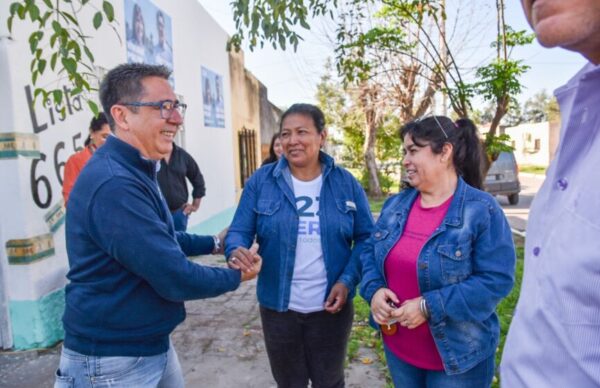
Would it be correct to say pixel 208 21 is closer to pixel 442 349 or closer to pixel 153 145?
pixel 153 145

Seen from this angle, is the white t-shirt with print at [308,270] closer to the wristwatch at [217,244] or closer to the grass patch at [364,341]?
the wristwatch at [217,244]

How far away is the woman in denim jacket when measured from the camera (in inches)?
74.8

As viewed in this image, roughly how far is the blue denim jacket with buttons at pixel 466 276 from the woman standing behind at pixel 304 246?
22.8 inches

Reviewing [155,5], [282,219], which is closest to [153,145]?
[282,219]

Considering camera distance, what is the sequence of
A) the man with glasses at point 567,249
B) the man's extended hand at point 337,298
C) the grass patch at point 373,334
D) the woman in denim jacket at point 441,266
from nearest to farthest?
the man with glasses at point 567,249
the woman in denim jacket at point 441,266
the man's extended hand at point 337,298
the grass patch at point 373,334

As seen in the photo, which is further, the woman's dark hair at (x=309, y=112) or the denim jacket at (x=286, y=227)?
the woman's dark hair at (x=309, y=112)

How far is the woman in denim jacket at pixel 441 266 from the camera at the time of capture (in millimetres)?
1899

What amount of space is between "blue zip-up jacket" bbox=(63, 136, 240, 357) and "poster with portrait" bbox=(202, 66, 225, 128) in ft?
22.6

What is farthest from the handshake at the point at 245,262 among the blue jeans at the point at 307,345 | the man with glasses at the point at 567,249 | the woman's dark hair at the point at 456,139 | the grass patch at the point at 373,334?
the grass patch at the point at 373,334

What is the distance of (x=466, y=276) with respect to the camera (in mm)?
1933

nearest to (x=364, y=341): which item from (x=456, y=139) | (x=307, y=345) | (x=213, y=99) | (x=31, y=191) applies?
(x=307, y=345)

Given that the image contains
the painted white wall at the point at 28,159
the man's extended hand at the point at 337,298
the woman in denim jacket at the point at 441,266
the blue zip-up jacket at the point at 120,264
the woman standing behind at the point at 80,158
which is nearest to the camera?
the blue zip-up jacket at the point at 120,264

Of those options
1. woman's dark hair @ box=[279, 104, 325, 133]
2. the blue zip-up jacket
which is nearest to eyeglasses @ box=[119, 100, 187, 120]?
the blue zip-up jacket

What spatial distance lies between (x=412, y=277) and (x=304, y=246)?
25.1 inches
